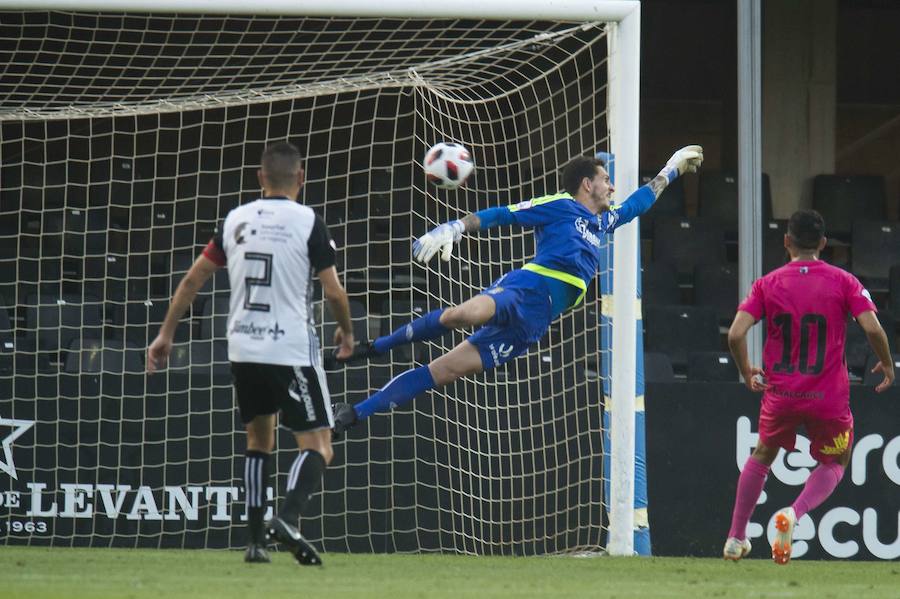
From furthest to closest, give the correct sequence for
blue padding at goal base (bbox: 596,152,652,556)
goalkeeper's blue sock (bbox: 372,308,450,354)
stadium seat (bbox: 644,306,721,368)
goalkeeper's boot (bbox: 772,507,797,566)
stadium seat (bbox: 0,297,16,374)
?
stadium seat (bbox: 644,306,721,368) < stadium seat (bbox: 0,297,16,374) < blue padding at goal base (bbox: 596,152,652,556) < goalkeeper's blue sock (bbox: 372,308,450,354) < goalkeeper's boot (bbox: 772,507,797,566)

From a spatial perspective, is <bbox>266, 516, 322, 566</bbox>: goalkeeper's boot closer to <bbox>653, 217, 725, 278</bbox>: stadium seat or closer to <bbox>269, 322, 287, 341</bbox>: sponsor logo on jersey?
<bbox>269, 322, 287, 341</bbox>: sponsor logo on jersey

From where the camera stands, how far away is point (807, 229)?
6785mm

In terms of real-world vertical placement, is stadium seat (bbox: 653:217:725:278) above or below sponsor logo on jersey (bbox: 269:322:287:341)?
above

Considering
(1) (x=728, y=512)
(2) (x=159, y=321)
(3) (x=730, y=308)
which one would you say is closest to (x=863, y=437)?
(1) (x=728, y=512)

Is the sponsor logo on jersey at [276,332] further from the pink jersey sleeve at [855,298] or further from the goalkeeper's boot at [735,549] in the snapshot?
the pink jersey sleeve at [855,298]

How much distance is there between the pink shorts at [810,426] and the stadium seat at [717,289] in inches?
215

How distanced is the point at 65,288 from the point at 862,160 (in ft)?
30.7

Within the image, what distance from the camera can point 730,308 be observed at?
40.7 feet

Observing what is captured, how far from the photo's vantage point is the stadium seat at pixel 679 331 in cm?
1143

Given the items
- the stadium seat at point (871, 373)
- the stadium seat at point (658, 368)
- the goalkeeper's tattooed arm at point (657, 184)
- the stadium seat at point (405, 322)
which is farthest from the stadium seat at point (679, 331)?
the goalkeeper's tattooed arm at point (657, 184)

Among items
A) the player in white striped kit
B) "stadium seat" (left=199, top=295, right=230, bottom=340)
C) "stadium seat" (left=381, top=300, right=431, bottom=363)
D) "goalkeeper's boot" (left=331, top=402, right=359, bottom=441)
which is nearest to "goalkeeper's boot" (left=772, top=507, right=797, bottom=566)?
"goalkeeper's boot" (left=331, top=402, right=359, bottom=441)

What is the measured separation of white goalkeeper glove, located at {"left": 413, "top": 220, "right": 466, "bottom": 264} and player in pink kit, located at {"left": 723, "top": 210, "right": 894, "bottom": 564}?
139cm

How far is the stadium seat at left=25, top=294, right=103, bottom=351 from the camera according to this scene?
9688mm

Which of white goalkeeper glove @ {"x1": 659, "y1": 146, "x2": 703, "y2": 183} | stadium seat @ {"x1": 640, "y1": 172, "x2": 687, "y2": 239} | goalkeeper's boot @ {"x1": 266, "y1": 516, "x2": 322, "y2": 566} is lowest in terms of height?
goalkeeper's boot @ {"x1": 266, "y1": 516, "x2": 322, "y2": 566}
